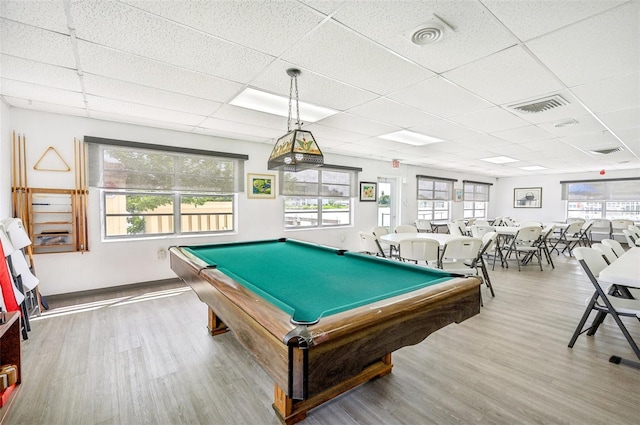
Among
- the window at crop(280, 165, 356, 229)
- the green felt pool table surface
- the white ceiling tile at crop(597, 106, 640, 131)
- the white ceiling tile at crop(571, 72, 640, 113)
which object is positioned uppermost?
the white ceiling tile at crop(571, 72, 640, 113)

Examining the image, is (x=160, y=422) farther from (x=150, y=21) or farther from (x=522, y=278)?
(x=522, y=278)

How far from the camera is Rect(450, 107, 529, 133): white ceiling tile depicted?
3611mm

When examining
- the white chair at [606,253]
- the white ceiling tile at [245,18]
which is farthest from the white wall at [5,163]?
the white chair at [606,253]

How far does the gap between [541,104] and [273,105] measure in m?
3.13

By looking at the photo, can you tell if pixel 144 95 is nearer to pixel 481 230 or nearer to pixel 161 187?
pixel 161 187

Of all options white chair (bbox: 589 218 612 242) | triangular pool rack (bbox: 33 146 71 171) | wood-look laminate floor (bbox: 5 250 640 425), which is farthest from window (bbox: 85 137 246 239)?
white chair (bbox: 589 218 612 242)

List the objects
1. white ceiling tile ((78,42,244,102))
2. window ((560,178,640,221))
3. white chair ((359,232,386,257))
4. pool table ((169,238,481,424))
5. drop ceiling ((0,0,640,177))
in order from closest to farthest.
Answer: pool table ((169,238,481,424))
drop ceiling ((0,0,640,177))
white ceiling tile ((78,42,244,102))
white chair ((359,232,386,257))
window ((560,178,640,221))

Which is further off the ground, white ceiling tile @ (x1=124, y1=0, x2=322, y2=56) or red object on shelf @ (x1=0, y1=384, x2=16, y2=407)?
white ceiling tile @ (x1=124, y1=0, x2=322, y2=56)

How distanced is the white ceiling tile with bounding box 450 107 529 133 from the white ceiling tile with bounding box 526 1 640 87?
0.99 m

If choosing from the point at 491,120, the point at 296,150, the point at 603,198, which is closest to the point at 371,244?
the point at 491,120

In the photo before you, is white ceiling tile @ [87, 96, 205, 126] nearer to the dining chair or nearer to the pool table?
the pool table

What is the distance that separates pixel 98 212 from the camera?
13.4 feet

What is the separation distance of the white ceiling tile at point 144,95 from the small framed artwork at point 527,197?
1167 cm

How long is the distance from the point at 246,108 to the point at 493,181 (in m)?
11.2
